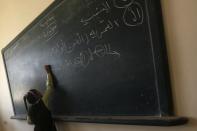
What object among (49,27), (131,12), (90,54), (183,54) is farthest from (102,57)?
(49,27)

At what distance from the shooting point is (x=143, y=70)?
190 cm

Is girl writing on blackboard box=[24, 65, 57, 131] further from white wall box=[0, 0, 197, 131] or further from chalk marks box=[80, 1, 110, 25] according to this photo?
white wall box=[0, 0, 197, 131]

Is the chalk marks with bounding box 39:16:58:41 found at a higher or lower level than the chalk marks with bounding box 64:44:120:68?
higher

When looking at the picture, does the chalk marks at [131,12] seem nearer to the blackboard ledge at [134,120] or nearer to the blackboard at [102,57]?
the blackboard at [102,57]

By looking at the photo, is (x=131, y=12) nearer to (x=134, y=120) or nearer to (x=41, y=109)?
(x=134, y=120)

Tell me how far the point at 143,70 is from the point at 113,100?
1.30 ft

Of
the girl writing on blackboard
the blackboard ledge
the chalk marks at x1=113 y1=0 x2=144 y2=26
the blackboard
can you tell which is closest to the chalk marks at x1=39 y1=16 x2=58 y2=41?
the blackboard

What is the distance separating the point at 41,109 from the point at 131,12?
52.9 inches

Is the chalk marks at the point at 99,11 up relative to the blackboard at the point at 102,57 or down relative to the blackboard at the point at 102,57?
up

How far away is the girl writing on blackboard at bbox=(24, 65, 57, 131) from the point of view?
9.07ft

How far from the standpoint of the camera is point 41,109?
2.77 meters

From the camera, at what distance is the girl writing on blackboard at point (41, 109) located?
2764mm

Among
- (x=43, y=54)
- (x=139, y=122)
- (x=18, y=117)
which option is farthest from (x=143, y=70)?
(x=18, y=117)

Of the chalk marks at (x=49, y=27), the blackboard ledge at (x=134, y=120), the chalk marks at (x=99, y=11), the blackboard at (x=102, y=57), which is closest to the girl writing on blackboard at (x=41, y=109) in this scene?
the blackboard at (x=102, y=57)
